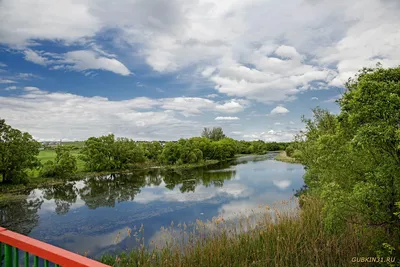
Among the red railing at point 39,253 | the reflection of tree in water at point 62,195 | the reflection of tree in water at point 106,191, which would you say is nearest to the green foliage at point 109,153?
the reflection of tree in water at point 106,191

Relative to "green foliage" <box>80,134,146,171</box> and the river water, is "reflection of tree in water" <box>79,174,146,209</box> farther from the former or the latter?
"green foliage" <box>80,134,146,171</box>

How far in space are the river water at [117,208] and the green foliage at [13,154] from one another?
2.33 m

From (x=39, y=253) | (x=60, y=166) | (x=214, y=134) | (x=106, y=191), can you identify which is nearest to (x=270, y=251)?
(x=39, y=253)

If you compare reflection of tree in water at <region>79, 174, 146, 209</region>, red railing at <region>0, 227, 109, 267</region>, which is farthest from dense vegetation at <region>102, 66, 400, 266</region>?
reflection of tree in water at <region>79, 174, 146, 209</region>

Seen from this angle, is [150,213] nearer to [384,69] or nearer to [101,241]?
[101,241]

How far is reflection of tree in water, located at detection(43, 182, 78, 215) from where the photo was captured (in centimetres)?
1752

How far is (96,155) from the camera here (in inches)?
1351

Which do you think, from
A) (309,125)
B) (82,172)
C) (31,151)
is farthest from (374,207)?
(82,172)

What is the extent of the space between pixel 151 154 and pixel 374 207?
42844 millimetres

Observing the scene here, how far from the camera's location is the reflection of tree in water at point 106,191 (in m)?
19.1

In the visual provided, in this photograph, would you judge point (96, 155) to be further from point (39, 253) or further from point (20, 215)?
point (39, 253)

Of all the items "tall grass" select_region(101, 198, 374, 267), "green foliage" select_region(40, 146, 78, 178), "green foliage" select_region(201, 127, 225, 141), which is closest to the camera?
"tall grass" select_region(101, 198, 374, 267)

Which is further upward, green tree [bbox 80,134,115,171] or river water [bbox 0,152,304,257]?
green tree [bbox 80,134,115,171]

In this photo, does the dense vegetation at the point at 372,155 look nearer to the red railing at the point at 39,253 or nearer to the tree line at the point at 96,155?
the red railing at the point at 39,253
